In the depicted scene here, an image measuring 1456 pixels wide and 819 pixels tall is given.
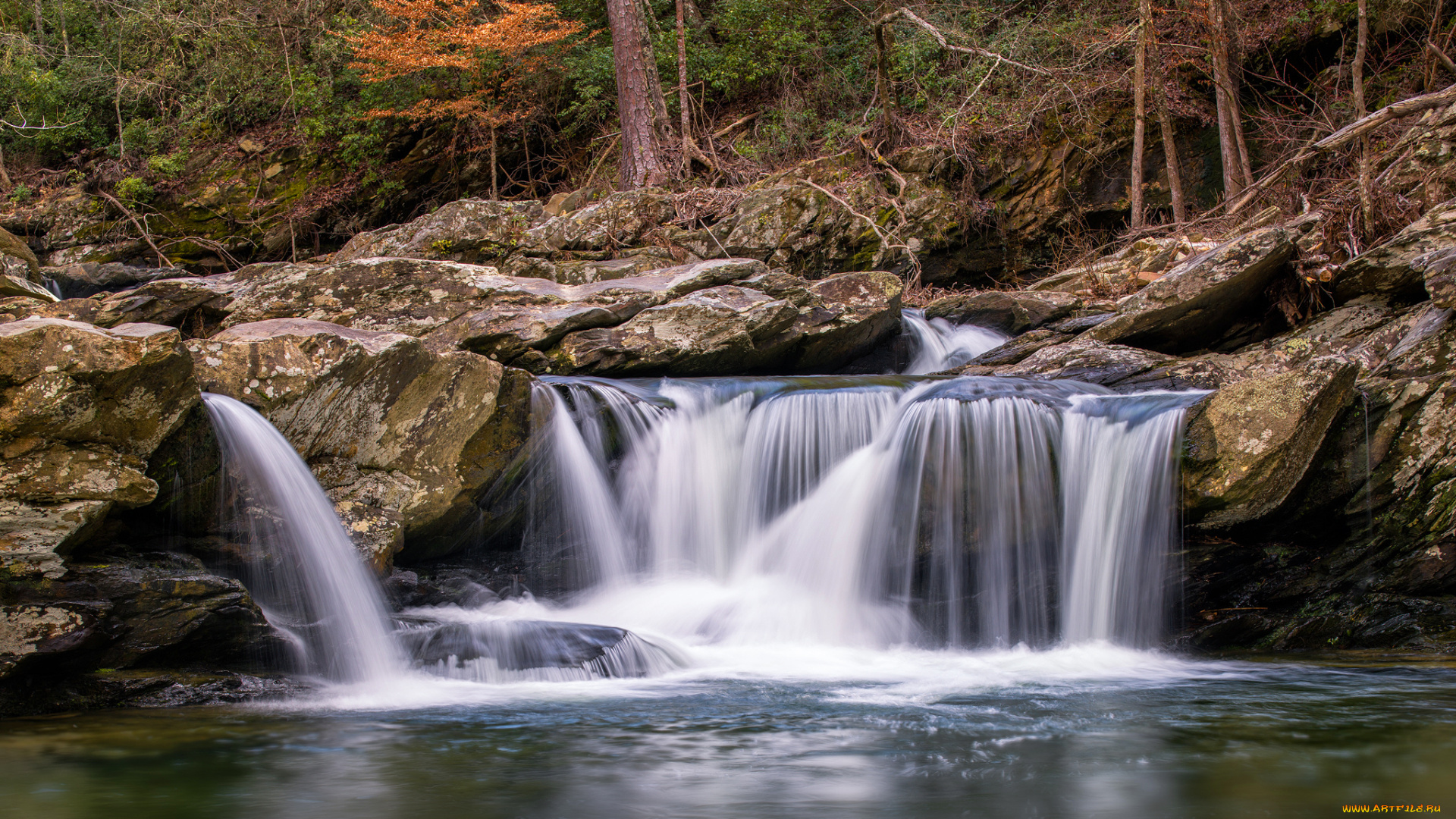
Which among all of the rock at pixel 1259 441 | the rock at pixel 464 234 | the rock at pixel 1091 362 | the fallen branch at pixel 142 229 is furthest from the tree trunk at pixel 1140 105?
the fallen branch at pixel 142 229

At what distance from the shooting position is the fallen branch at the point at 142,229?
15.4 m

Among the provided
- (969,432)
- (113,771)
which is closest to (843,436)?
(969,432)

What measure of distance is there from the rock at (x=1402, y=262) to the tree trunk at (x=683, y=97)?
954 cm

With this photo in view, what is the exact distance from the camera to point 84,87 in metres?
18.1

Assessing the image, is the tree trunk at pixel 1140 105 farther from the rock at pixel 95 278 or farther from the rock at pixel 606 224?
the rock at pixel 95 278

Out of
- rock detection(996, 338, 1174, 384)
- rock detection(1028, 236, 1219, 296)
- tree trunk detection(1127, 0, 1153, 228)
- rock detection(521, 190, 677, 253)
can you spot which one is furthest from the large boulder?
tree trunk detection(1127, 0, 1153, 228)

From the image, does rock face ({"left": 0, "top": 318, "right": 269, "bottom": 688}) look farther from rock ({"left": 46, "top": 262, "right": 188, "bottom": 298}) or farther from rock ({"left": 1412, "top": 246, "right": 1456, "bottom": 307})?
rock ({"left": 46, "top": 262, "right": 188, "bottom": 298})

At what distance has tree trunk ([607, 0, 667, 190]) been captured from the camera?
14164 mm

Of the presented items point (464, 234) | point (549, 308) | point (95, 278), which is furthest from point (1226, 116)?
point (95, 278)

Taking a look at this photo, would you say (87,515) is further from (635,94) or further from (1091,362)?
(635,94)

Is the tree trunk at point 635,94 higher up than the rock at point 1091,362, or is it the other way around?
the tree trunk at point 635,94

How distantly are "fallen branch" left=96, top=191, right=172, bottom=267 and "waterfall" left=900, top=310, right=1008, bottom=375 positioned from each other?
13.0 meters

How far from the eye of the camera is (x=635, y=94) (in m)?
14.3

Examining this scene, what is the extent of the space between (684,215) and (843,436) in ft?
21.3
